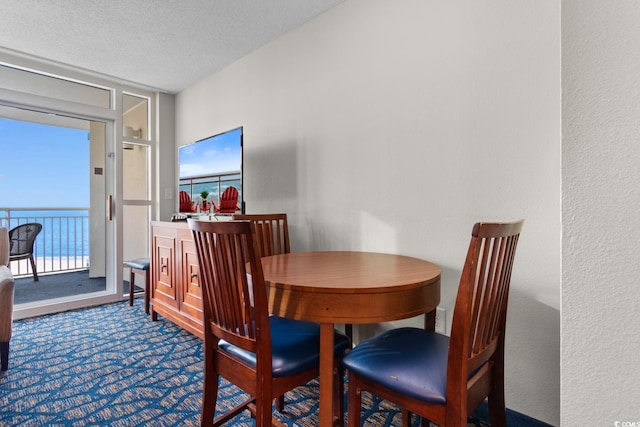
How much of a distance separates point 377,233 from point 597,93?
1.54 m

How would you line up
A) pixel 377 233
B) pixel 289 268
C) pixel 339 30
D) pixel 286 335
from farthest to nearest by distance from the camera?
pixel 339 30, pixel 377 233, pixel 289 268, pixel 286 335

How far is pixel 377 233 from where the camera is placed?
2098 mm

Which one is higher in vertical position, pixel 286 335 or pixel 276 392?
pixel 286 335

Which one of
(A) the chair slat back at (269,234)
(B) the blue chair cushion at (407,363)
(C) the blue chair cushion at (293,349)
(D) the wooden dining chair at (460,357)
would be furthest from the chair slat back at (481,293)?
(A) the chair slat back at (269,234)

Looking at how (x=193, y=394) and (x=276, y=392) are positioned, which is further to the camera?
(x=193, y=394)

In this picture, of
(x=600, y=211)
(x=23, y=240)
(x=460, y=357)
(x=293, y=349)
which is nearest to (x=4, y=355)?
(x=293, y=349)

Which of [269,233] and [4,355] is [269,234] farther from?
[4,355]

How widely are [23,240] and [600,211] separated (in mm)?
5361

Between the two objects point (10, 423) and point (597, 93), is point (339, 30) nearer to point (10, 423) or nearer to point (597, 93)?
point (597, 93)

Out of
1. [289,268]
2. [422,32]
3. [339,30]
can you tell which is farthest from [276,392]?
[339,30]

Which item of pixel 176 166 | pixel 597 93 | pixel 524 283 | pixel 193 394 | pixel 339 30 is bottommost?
pixel 193 394

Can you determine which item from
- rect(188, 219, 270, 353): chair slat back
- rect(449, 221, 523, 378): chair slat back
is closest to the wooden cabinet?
rect(188, 219, 270, 353): chair slat back

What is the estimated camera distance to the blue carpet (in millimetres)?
1651

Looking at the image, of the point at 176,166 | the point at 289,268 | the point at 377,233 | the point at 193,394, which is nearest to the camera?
the point at 289,268
